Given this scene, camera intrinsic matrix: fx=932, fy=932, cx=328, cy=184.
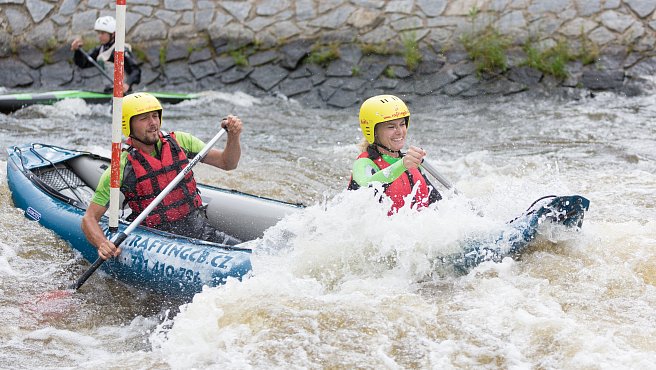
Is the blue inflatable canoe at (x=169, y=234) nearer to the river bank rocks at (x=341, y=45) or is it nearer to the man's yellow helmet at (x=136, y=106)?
the man's yellow helmet at (x=136, y=106)

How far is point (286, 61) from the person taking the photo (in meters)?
13.1

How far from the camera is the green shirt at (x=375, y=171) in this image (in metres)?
5.35

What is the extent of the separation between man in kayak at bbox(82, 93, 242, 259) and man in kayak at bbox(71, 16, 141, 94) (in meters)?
5.37

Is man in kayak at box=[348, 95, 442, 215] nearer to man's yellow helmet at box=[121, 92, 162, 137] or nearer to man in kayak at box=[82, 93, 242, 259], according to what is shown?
man in kayak at box=[82, 93, 242, 259]

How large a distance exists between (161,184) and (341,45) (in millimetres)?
7326

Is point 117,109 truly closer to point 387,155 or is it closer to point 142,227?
point 142,227

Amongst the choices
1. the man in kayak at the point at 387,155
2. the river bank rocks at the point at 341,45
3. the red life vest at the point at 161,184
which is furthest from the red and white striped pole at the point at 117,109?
the river bank rocks at the point at 341,45

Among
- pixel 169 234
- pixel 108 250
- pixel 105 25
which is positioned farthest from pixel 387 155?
pixel 105 25

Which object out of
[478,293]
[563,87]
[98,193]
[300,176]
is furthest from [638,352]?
[563,87]

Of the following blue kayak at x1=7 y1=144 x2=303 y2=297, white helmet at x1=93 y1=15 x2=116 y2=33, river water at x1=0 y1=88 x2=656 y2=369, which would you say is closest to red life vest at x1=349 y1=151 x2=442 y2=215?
river water at x1=0 y1=88 x2=656 y2=369

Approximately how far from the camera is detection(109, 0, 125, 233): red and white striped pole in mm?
5504

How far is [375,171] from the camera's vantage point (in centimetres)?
562

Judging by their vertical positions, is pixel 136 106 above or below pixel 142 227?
above

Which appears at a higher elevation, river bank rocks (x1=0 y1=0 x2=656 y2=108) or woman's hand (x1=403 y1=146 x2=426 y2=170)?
woman's hand (x1=403 y1=146 x2=426 y2=170)
